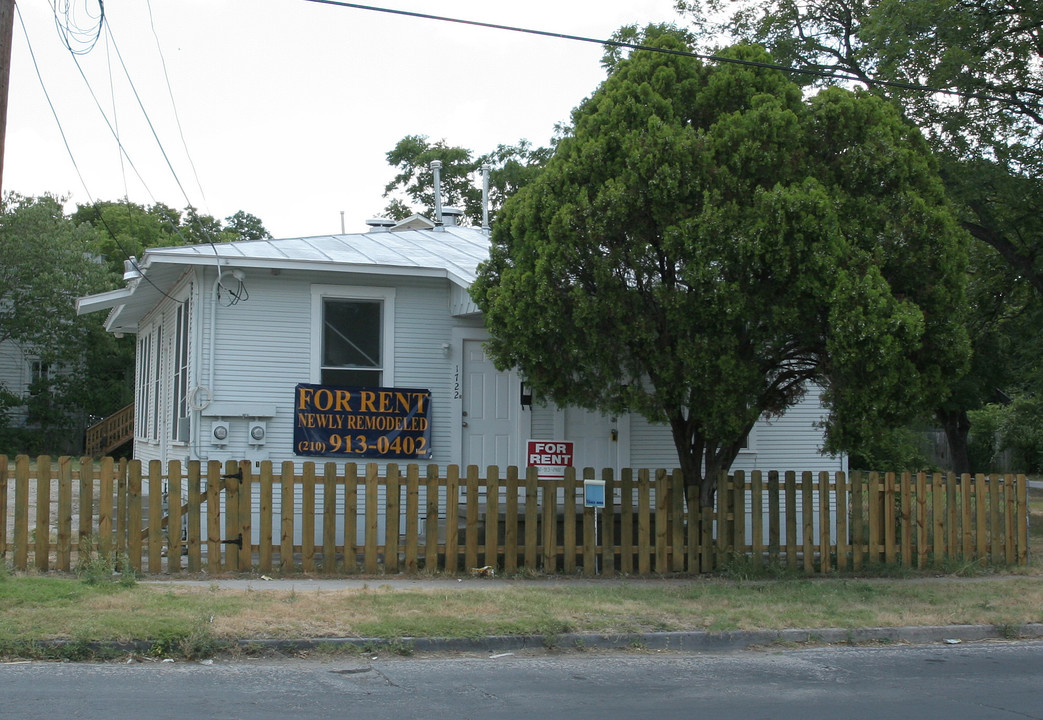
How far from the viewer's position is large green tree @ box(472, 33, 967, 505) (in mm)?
9852

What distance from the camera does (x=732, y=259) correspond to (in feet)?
32.6

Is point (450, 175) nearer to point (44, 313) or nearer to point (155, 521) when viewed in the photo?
point (44, 313)

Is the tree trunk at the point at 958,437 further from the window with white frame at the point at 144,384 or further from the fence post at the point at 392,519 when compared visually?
the fence post at the point at 392,519

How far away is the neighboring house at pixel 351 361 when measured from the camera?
1310 centimetres

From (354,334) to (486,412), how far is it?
2101 mm

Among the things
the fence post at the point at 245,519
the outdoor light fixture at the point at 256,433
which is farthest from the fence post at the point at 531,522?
the outdoor light fixture at the point at 256,433

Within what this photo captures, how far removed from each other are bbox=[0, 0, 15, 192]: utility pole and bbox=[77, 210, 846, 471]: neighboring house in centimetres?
371

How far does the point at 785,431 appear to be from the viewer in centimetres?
1534

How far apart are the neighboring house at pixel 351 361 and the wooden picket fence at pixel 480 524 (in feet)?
2.82

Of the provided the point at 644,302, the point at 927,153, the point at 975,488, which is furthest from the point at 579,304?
the point at 975,488

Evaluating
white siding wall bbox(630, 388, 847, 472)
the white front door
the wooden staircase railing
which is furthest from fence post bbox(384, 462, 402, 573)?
the wooden staircase railing

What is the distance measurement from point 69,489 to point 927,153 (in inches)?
388

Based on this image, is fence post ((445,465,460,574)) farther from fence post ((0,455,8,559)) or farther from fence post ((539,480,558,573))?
fence post ((0,455,8,559))

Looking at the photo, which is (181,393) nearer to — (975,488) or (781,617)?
(781,617)
